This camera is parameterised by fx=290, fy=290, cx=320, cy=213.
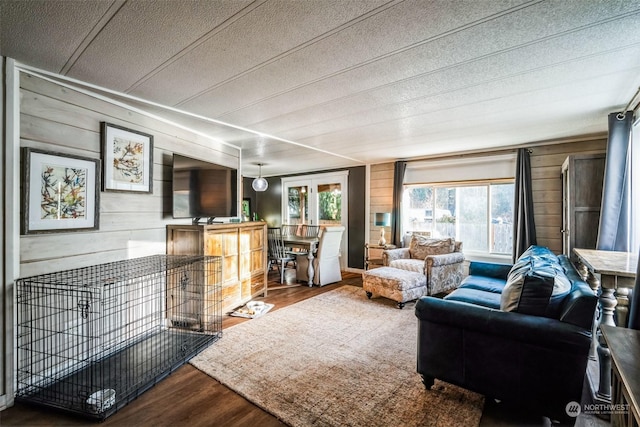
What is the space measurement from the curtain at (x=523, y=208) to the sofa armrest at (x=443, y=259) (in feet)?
2.72

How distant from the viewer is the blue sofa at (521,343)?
1.61 m

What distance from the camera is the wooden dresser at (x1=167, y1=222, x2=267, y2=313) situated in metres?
3.18

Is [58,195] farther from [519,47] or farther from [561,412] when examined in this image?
[561,412]

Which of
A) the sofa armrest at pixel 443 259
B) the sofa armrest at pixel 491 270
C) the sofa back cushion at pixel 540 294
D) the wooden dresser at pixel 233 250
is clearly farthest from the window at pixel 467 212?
the sofa back cushion at pixel 540 294

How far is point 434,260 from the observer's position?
4.09 meters

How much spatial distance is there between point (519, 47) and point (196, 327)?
3.67m

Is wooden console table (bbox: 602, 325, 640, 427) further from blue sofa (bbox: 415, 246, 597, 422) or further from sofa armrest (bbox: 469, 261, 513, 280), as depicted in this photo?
sofa armrest (bbox: 469, 261, 513, 280)

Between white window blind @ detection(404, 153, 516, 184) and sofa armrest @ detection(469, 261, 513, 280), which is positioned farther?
white window blind @ detection(404, 153, 516, 184)

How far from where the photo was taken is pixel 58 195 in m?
2.19

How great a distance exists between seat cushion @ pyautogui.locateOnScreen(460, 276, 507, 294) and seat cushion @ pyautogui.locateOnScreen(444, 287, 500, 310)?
8cm

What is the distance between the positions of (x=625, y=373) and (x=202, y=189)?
3.65 meters

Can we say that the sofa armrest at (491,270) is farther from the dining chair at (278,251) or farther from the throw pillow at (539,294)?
the dining chair at (278,251)

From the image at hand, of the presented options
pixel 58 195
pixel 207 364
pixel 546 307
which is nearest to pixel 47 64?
pixel 58 195

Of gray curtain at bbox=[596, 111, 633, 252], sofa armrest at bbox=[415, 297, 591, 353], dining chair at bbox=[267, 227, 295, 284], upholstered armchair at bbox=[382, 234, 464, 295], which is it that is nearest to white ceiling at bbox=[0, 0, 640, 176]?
gray curtain at bbox=[596, 111, 633, 252]
